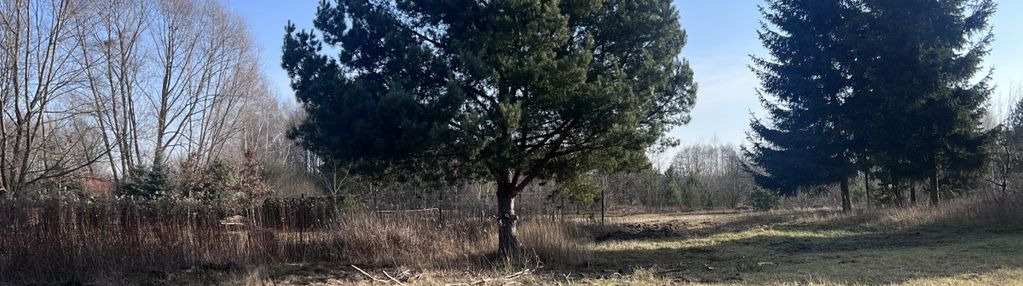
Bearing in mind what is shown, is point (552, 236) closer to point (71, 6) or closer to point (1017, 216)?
point (1017, 216)

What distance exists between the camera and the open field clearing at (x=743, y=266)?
841cm

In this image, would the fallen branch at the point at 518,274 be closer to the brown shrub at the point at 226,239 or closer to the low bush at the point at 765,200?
the brown shrub at the point at 226,239

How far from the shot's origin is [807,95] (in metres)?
21.5

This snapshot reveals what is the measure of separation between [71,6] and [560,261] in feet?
48.2

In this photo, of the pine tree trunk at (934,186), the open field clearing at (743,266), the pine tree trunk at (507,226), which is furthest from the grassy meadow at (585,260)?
the pine tree trunk at (934,186)

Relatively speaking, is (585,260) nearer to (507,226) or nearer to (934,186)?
(507,226)

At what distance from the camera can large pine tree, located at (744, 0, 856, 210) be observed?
820 inches

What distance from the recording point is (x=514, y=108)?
8.66 meters

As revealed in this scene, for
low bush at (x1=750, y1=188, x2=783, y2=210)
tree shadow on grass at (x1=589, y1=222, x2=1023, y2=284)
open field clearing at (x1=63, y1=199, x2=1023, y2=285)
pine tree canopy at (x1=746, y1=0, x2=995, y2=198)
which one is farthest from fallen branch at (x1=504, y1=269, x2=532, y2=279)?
low bush at (x1=750, y1=188, x2=783, y2=210)

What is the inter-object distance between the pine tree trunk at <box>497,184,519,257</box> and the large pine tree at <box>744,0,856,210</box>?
14.5 meters

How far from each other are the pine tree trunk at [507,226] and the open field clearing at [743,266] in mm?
428

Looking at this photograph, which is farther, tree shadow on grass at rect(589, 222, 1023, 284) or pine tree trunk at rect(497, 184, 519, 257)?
pine tree trunk at rect(497, 184, 519, 257)

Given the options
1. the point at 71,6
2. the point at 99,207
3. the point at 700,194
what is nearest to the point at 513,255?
the point at 99,207

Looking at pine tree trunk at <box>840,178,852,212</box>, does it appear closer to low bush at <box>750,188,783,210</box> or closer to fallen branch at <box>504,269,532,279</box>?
low bush at <box>750,188,783,210</box>
